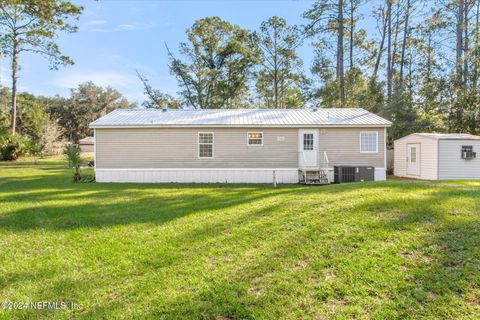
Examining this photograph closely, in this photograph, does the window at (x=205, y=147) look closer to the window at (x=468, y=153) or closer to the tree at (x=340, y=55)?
the window at (x=468, y=153)

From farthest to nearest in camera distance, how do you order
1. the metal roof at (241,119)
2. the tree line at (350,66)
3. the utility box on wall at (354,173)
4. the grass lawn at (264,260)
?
the tree line at (350,66) < the metal roof at (241,119) < the utility box on wall at (354,173) < the grass lawn at (264,260)

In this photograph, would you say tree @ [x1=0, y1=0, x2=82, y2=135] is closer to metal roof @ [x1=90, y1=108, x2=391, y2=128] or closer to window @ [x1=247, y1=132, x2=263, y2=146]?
metal roof @ [x1=90, y1=108, x2=391, y2=128]

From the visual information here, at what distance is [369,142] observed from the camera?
12.8 m

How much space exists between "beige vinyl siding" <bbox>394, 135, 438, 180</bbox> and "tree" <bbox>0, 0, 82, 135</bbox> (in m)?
18.4

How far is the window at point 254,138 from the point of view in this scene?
12.9 meters

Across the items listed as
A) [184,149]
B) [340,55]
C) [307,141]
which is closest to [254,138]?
[307,141]

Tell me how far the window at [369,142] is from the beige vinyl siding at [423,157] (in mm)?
2812

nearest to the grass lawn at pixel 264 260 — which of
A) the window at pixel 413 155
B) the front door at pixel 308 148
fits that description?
the front door at pixel 308 148

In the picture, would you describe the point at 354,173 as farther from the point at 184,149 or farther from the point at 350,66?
the point at 350,66

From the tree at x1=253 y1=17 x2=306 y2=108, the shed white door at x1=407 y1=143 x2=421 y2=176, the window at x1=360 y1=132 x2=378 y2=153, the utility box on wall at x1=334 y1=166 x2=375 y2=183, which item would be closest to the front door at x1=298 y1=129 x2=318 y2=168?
the utility box on wall at x1=334 y1=166 x2=375 y2=183

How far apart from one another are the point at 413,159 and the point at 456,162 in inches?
76.8

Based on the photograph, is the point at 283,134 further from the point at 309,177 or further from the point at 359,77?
the point at 359,77

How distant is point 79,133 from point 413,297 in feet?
150

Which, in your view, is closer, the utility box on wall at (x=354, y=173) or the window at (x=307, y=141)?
the utility box on wall at (x=354, y=173)
